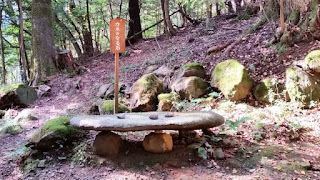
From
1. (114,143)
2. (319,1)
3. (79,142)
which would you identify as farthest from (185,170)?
(319,1)

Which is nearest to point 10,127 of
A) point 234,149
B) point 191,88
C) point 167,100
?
point 167,100

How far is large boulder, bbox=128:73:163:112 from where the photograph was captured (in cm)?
629

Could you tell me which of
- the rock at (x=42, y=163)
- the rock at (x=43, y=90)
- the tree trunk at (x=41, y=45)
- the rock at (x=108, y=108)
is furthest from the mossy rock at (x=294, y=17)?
the tree trunk at (x=41, y=45)

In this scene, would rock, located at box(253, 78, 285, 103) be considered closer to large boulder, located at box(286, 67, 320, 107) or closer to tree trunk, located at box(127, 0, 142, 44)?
large boulder, located at box(286, 67, 320, 107)

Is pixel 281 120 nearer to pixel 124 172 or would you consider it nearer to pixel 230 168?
pixel 230 168

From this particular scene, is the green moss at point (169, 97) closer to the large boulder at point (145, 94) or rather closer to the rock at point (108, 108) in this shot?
the large boulder at point (145, 94)

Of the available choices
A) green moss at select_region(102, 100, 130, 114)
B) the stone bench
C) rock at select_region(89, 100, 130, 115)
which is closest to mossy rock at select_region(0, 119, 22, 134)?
rock at select_region(89, 100, 130, 115)

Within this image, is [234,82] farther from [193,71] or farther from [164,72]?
[164,72]

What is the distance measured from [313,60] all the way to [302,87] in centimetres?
65

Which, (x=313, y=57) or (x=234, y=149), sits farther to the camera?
(x=313, y=57)

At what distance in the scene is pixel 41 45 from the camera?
32.2ft

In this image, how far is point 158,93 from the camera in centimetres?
679

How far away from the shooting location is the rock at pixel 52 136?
4184 mm

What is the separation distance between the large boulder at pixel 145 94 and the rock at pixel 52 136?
2.06 metres
